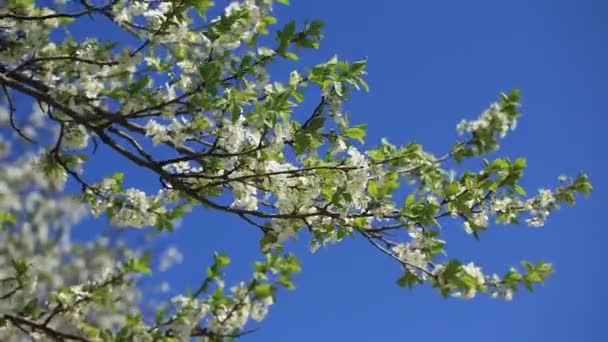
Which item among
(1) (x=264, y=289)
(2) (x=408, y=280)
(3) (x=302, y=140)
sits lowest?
(1) (x=264, y=289)

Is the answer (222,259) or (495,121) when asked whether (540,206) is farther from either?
(222,259)

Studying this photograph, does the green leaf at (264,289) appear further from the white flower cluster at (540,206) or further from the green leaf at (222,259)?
the white flower cluster at (540,206)

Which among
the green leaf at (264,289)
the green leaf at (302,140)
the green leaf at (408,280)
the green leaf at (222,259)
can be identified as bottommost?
the green leaf at (264,289)

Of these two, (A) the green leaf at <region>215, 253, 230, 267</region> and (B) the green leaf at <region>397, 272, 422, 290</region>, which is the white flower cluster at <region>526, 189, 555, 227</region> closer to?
(B) the green leaf at <region>397, 272, 422, 290</region>

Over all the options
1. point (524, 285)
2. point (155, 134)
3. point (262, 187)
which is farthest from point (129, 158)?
point (524, 285)

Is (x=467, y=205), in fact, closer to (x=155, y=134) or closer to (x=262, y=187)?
(x=262, y=187)

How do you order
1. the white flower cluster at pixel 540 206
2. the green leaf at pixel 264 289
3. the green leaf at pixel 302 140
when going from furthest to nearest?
the white flower cluster at pixel 540 206, the green leaf at pixel 302 140, the green leaf at pixel 264 289

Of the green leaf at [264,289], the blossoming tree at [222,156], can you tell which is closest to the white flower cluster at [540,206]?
the blossoming tree at [222,156]

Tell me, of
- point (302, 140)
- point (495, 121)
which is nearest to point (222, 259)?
point (302, 140)

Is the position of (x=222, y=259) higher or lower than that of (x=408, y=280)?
lower

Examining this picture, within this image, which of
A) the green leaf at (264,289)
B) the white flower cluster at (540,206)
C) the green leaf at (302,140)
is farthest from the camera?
the white flower cluster at (540,206)

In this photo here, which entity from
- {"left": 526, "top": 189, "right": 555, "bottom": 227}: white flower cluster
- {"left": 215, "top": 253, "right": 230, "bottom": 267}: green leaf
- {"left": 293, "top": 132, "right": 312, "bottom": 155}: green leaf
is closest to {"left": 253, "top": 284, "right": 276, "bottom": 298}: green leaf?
{"left": 215, "top": 253, "right": 230, "bottom": 267}: green leaf

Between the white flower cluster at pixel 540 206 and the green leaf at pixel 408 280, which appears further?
the white flower cluster at pixel 540 206

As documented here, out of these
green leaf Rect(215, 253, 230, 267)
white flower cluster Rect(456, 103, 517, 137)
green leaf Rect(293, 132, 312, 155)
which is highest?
white flower cluster Rect(456, 103, 517, 137)
